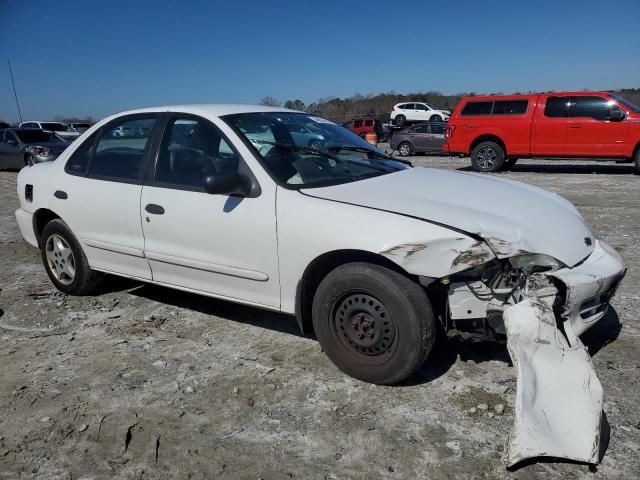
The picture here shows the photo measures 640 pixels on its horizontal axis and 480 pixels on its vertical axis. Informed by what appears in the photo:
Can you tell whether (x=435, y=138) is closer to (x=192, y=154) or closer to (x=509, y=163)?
(x=509, y=163)

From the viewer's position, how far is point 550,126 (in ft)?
42.4

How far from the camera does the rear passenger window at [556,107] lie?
12.8 metres

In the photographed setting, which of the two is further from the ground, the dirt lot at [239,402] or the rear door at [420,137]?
the dirt lot at [239,402]

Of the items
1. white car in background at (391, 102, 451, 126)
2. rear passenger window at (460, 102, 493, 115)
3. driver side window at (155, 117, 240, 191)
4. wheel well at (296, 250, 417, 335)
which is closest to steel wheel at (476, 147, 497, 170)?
rear passenger window at (460, 102, 493, 115)

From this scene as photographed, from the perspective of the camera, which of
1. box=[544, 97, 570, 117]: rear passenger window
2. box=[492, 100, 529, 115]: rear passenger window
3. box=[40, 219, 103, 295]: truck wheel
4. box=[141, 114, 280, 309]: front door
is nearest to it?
box=[141, 114, 280, 309]: front door

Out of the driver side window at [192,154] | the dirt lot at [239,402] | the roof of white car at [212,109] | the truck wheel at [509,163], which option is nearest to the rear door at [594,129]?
the truck wheel at [509,163]

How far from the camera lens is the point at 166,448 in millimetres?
2646

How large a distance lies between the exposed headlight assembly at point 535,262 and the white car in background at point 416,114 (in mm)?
30256

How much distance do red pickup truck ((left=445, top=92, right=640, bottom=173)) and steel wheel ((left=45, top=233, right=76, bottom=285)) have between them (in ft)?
37.4

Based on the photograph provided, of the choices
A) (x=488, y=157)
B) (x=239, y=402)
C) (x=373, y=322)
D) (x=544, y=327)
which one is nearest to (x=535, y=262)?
(x=544, y=327)

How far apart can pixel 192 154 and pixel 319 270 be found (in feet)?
4.32

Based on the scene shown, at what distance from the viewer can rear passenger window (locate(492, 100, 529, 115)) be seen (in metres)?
13.4

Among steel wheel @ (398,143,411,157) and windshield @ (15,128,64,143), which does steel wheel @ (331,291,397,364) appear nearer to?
windshield @ (15,128,64,143)

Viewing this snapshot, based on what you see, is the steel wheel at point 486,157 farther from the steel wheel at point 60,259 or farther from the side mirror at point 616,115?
the steel wheel at point 60,259
